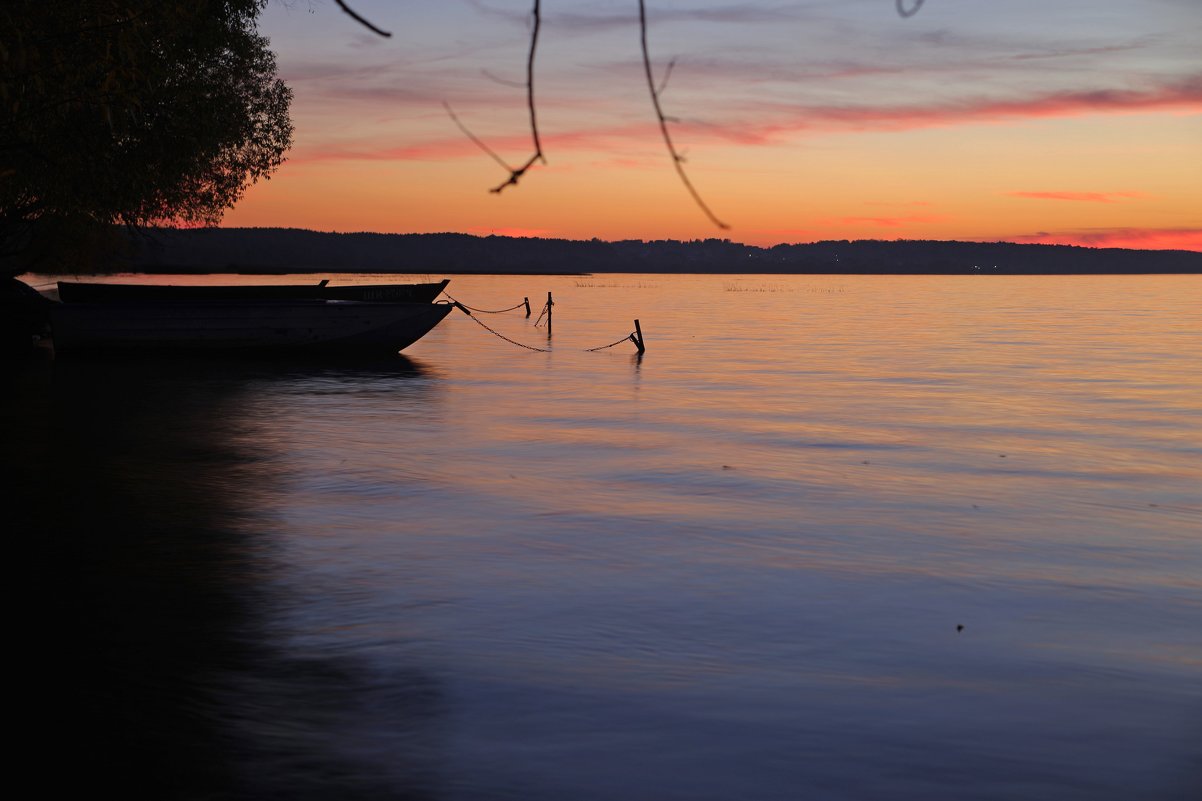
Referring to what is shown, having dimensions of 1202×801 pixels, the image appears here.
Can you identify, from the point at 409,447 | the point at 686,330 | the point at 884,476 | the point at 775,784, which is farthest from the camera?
the point at 686,330

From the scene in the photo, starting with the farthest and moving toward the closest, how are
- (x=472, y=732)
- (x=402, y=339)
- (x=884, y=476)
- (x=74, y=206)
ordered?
(x=402, y=339), (x=74, y=206), (x=884, y=476), (x=472, y=732)

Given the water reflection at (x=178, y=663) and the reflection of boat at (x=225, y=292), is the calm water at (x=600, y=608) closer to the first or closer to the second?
the water reflection at (x=178, y=663)

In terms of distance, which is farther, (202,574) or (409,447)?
(409,447)

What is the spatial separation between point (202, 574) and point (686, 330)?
66087 mm

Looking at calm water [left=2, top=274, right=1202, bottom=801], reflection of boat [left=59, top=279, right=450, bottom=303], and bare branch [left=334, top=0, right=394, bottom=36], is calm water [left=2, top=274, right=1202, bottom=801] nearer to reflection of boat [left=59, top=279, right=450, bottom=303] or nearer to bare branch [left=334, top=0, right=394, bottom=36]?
bare branch [left=334, top=0, right=394, bottom=36]

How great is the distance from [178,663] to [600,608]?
12.4ft

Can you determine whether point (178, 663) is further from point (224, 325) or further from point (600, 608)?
point (224, 325)

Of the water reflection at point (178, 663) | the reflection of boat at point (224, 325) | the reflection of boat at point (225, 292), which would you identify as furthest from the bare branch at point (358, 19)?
the reflection of boat at point (224, 325)

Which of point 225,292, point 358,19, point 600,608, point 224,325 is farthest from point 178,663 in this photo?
point 225,292

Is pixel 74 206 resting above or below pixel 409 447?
above

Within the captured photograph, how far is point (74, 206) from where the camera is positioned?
2859 cm

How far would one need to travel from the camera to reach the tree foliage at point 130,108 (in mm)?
15594

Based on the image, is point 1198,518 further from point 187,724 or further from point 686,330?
point 686,330

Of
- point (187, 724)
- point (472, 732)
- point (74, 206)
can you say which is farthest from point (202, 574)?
point (74, 206)
